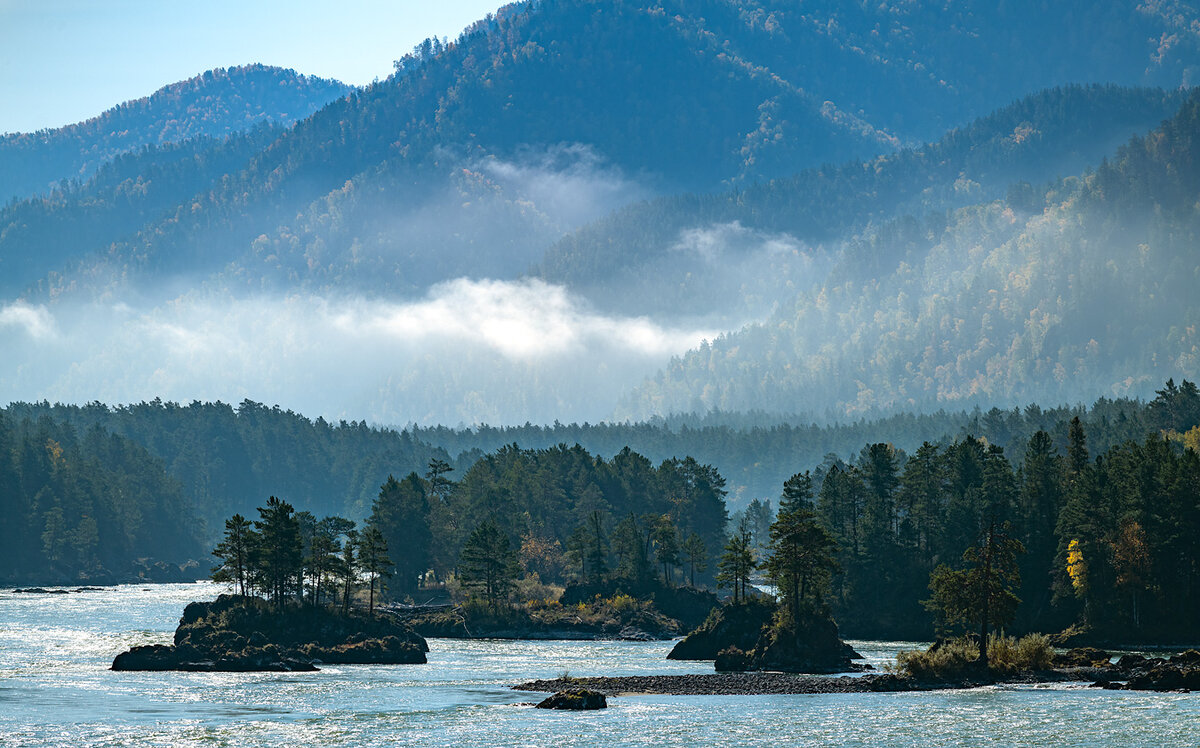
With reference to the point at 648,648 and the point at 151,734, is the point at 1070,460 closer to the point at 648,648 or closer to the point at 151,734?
the point at 648,648

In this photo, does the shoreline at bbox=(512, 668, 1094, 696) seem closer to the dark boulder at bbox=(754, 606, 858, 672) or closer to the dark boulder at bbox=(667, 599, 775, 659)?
the dark boulder at bbox=(754, 606, 858, 672)

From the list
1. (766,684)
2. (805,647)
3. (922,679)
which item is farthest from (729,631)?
(922,679)

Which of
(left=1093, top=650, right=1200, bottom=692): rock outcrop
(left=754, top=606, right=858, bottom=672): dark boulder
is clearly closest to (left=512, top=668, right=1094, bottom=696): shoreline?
(left=1093, top=650, right=1200, bottom=692): rock outcrop

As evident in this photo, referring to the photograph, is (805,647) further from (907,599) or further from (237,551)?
(237,551)

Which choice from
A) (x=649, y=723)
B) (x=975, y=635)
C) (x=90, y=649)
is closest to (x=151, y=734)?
(x=649, y=723)

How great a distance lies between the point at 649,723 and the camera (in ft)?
348

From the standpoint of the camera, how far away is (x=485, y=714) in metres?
110

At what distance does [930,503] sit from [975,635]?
50062 millimetres

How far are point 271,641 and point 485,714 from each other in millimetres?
46381

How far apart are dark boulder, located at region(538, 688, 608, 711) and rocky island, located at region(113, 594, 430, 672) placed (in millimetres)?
39265

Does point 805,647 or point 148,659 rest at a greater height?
point 805,647

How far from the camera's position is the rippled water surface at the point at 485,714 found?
9762 centimetres

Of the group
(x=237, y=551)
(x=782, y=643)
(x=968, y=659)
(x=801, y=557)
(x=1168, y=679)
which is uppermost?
(x=237, y=551)

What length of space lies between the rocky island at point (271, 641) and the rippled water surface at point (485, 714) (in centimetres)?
452
